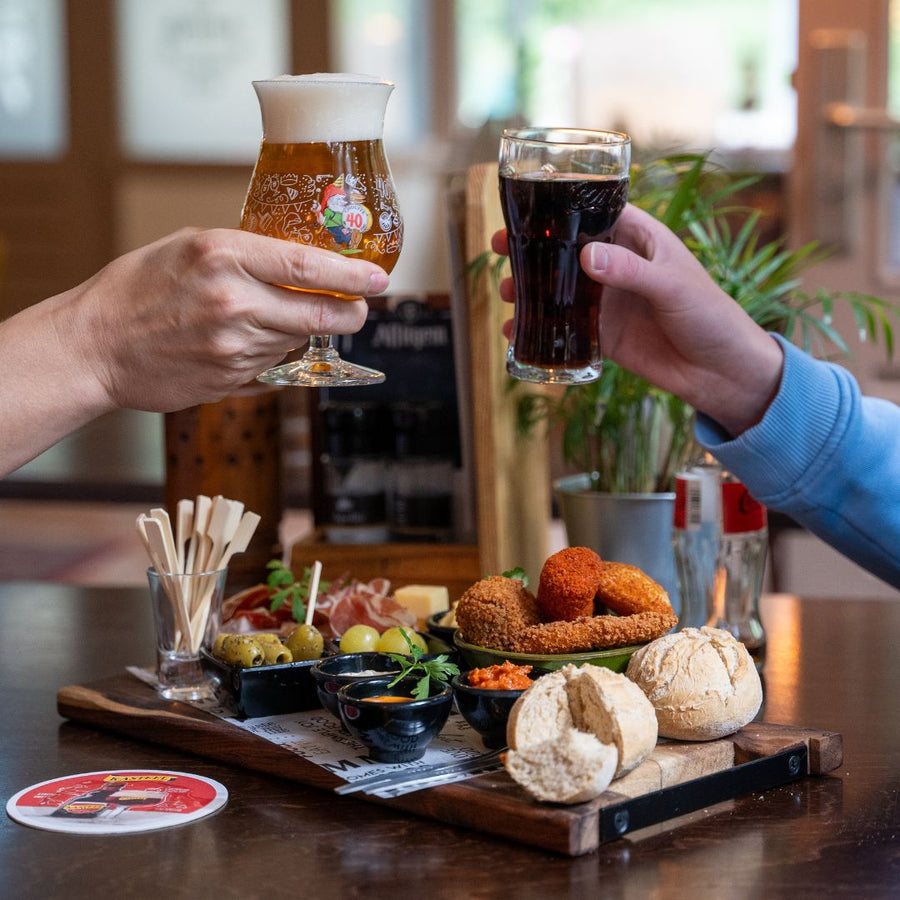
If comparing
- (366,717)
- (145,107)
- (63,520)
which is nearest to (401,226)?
(366,717)

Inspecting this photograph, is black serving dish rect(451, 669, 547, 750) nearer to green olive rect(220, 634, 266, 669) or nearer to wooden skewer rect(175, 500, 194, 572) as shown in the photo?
green olive rect(220, 634, 266, 669)

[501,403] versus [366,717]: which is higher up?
[501,403]

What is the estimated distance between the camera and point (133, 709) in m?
1.29

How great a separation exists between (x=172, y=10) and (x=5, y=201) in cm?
121

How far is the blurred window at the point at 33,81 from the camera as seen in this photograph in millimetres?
6324

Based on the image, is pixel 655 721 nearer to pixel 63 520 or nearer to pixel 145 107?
pixel 63 520

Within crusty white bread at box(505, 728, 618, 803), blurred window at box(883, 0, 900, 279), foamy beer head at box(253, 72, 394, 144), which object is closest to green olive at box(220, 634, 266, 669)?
crusty white bread at box(505, 728, 618, 803)

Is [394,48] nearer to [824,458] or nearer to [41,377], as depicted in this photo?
[824,458]

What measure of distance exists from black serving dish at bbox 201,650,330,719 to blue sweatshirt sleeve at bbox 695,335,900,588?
2.09 ft

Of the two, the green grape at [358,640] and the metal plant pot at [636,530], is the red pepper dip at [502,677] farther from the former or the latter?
the metal plant pot at [636,530]

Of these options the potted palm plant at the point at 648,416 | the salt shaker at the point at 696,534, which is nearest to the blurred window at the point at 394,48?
the potted palm plant at the point at 648,416

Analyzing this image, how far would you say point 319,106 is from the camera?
4.09 ft

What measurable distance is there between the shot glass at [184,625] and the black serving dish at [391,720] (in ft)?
0.87

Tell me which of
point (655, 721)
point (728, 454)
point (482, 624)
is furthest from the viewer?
point (728, 454)
